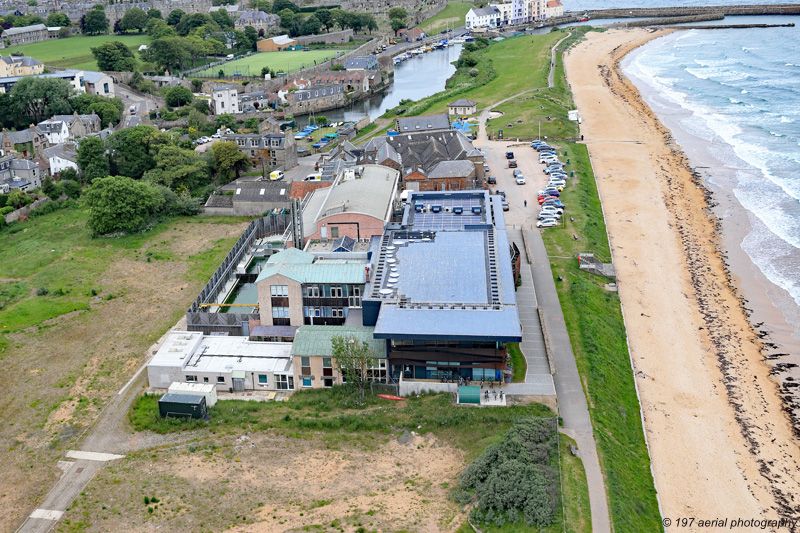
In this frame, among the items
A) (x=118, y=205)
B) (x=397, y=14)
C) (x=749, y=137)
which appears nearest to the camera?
(x=118, y=205)

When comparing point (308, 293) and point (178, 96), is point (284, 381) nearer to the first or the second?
point (308, 293)

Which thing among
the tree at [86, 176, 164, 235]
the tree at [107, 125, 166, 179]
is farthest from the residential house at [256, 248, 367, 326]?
the tree at [107, 125, 166, 179]

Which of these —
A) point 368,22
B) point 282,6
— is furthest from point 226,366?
point 282,6

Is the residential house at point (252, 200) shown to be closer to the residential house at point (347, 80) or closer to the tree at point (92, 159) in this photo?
the tree at point (92, 159)

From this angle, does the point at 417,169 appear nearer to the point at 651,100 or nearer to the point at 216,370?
the point at 216,370

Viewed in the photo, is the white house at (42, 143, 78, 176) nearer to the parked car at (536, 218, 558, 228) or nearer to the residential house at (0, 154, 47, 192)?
the residential house at (0, 154, 47, 192)
